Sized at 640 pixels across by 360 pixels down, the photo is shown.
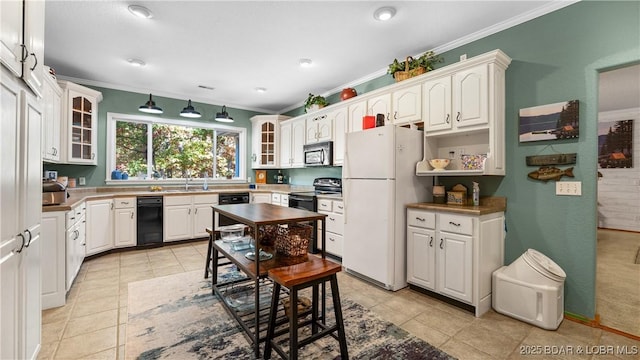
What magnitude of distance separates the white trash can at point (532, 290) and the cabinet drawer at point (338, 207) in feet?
5.93

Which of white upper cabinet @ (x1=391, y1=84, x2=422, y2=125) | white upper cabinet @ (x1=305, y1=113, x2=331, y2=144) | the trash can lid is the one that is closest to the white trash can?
the trash can lid

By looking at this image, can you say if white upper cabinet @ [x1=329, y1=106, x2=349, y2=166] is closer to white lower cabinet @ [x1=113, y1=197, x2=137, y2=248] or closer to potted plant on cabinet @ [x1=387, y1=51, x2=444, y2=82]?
potted plant on cabinet @ [x1=387, y1=51, x2=444, y2=82]

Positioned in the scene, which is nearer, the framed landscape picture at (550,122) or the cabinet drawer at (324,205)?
the framed landscape picture at (550,122)

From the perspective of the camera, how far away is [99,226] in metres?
3.88

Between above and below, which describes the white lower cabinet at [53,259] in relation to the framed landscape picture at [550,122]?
below

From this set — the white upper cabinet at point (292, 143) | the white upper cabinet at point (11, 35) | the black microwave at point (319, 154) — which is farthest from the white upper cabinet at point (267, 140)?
the white upper cabinet at point (11, 35)

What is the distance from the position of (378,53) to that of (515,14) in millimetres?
1373

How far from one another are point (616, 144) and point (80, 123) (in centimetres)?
983

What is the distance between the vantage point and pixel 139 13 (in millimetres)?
2590

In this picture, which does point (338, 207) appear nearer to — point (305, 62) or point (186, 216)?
point (305, 62)

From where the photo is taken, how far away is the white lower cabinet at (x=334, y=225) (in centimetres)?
374

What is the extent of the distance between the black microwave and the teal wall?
7.10ft

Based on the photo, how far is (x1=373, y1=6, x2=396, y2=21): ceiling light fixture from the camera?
252 cm

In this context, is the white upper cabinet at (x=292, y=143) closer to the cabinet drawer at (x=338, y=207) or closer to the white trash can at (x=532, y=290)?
the cabinet drawer at (x=338, y=207)
